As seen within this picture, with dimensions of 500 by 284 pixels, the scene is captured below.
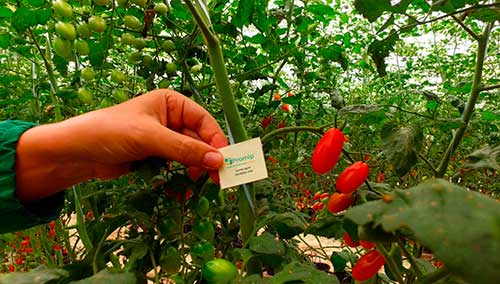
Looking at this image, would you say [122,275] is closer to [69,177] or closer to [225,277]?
[225,277]

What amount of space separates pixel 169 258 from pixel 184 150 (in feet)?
0.58

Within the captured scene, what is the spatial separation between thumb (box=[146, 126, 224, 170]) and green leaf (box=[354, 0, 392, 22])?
0.32 metres

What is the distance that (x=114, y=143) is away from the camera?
26.8 inches

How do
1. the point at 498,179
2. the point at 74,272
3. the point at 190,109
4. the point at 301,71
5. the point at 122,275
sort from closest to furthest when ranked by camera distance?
the point at 122,275 < the point at 74,272 < the point at 190,109 < the point at 301,71 < the point at 498,179

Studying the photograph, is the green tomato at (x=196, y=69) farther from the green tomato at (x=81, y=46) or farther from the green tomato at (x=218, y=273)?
the green tomato at (x=218, y=273)

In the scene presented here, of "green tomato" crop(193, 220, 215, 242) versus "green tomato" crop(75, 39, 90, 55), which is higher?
"green tomato" crop(75, 39, 90, 55)

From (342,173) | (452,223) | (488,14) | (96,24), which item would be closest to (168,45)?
(96,24)

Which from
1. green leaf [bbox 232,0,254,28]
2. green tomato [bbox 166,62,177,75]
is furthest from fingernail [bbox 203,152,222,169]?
green leaf [bbox 232,0,254,28]

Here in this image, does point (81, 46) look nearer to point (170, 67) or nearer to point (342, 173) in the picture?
point (170, 67)

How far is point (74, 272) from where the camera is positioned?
633 millimetres

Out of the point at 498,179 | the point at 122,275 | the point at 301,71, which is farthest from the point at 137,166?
the point at 498,179

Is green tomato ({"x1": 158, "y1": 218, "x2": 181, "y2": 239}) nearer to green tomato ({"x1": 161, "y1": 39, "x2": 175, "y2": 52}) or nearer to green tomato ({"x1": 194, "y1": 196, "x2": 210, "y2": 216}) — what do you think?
green tomato ({"x1": 194, "y1": 196, "x2": 210, "y2": 216})

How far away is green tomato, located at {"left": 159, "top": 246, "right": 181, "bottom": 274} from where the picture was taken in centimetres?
67

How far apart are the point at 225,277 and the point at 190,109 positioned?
1.11 ft
